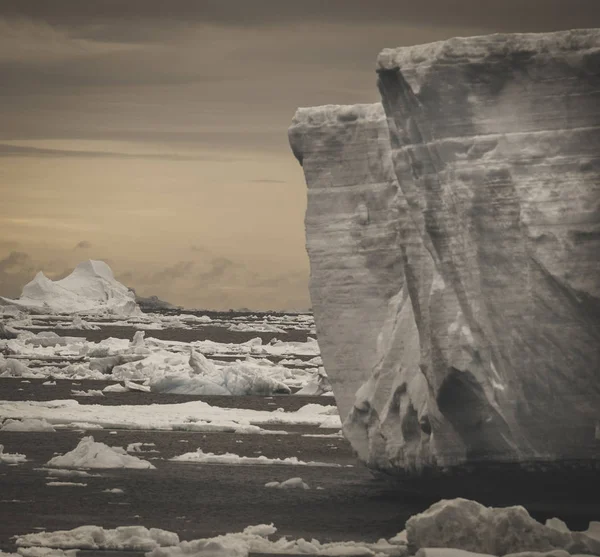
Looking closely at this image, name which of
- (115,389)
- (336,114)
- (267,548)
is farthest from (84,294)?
(267,548)

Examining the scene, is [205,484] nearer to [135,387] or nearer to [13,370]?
[135,387]

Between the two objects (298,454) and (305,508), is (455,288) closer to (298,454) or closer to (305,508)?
(305,508)

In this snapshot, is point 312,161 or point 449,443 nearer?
point 449,443

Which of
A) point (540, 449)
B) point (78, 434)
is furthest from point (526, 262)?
point (78, 434)

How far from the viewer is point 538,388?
14.4 m

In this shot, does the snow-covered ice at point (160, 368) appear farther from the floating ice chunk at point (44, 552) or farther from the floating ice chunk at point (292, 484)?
the floating ice chunk at point (44, 552)

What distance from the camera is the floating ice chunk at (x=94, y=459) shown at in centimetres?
1858

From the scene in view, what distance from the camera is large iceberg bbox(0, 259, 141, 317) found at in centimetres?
9238

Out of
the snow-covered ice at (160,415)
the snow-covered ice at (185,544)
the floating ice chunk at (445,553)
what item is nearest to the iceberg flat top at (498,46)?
the snow-covered ice at (185,544)

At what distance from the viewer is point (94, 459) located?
18.6m

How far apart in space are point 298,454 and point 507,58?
8.12 metres

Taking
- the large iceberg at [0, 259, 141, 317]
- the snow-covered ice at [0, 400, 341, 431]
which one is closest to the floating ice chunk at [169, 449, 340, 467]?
the snow-covered ice at [0, 400, 341, 431]

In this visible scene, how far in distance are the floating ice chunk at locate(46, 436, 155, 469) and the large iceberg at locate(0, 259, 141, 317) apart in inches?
2856

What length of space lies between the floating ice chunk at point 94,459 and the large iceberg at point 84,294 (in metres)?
72.5
